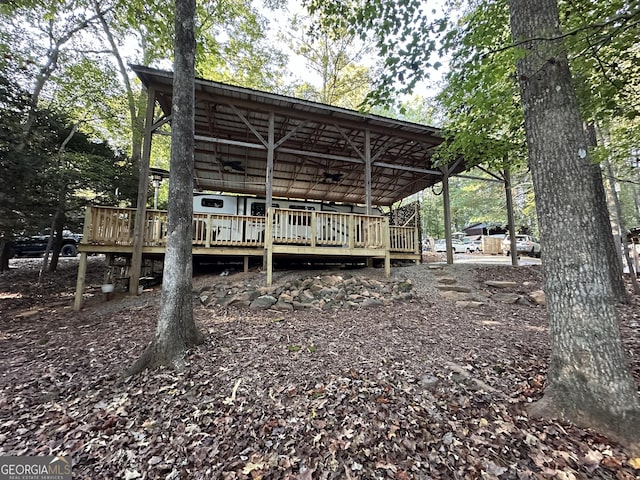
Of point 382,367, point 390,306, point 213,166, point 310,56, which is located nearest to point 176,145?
point 382,367

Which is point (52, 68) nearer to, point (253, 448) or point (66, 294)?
point (66, 294)

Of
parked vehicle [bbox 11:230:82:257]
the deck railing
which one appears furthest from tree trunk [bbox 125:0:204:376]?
parked vehicle [bbox 11:230:82:257]

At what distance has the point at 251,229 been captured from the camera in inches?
313

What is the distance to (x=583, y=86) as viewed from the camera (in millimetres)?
3318

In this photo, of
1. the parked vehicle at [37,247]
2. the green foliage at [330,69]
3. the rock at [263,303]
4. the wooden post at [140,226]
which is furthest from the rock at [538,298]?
the parked vehicle at [37,247]

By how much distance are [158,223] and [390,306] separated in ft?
20.4

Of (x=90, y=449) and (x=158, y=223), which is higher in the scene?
(x=158, y=223)

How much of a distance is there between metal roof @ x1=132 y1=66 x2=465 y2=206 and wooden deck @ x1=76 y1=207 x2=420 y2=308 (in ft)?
7.23

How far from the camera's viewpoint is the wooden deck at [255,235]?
658 centimetres

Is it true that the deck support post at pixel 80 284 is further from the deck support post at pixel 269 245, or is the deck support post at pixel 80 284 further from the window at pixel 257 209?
the window at pixel 257 209

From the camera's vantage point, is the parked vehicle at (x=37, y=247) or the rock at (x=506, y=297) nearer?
the rock at (x=506, y=297)

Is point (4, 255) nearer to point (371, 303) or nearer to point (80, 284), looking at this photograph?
point (80, 284)

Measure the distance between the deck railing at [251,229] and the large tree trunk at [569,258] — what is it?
16.0 ft

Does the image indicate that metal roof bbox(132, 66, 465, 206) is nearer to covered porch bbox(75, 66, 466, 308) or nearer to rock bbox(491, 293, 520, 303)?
covered porch bbox(75, 66, 466, 308)
